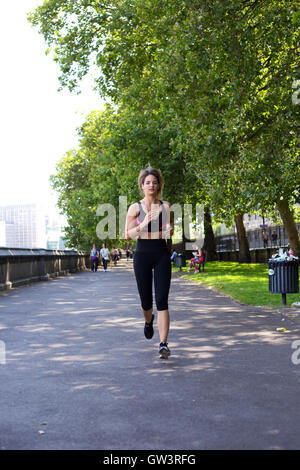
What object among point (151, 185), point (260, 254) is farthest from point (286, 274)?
point (260, 254)

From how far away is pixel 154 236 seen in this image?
21.5ft

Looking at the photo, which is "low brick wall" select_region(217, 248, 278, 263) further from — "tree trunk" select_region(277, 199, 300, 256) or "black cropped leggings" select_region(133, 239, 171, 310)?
"black cropped leggings" select_region(133, 239, 171, 310)

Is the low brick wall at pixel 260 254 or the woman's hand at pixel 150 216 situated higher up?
the woman's hand at pixel 150 216

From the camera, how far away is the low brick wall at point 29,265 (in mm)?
18984

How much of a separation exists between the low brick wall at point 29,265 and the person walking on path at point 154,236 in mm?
12261

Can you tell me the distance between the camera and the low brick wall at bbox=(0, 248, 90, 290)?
62.3ft

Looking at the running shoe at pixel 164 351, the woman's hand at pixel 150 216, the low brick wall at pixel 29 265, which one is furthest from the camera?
the low brick wall at pixel 29 265

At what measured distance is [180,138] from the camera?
24.3 metres

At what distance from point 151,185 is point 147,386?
2.18 metres

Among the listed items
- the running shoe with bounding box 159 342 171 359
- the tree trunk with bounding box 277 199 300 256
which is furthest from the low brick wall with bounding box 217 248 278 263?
the running shoe with bounding box 159 342 171 359

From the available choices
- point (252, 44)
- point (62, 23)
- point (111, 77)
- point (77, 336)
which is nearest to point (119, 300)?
point (77, 336)

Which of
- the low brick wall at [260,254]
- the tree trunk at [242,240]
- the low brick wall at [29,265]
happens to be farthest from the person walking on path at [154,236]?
the tree trunk at [242,240]

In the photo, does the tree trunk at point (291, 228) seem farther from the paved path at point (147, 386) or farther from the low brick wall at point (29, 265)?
the paved path at point (147, 386)

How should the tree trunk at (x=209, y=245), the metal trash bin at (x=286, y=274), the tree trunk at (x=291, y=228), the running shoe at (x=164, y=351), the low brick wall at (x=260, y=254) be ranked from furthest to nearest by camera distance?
the tree trunk at (x=209, y=245) < the low brick wall at (x=260, y=254) < the tree trunk at (x=291, y=228) < the metal trash bin at (x=286, y=274) < the running shoe at (x=164, y=351)
